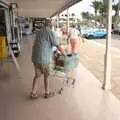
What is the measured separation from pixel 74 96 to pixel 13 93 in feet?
4.34

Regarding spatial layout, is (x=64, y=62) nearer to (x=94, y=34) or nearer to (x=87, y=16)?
(x=94, y=34)

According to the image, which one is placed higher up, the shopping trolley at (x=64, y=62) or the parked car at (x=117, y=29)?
the shopping trolley at (x=64, y=62)

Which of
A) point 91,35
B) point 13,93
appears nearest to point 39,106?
point 13,93

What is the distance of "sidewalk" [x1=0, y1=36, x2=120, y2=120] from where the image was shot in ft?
17.2

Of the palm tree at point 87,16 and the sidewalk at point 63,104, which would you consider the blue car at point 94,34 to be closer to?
the palm tree at point 87,16

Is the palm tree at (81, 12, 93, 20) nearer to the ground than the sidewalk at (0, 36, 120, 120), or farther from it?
farther from it

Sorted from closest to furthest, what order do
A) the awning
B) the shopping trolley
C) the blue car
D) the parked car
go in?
the shopping trolley, the awning, the parked car, the blue car

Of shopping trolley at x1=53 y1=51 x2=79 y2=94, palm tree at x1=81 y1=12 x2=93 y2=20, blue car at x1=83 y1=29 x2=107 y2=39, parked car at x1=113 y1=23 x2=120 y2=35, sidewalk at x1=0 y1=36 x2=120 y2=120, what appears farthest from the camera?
palm tree at x1=81 y1=12 x2=93 y2=20

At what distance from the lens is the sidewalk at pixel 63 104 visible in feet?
17.2

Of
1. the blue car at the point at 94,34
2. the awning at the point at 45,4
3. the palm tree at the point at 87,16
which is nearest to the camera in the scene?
the awning at the point at 45,4

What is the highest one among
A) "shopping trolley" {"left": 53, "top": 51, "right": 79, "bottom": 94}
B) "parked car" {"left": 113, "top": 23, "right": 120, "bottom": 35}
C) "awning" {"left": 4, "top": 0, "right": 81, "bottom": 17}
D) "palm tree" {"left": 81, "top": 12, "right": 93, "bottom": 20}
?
"awning" {"left": 4, "top": 0, "right": 81, "bottom": 17}

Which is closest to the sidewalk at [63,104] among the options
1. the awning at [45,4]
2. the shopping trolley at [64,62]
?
the shopping trolley at [64,62]

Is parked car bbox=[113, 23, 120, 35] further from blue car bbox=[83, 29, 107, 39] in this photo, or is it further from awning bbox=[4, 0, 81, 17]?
awning bbox=[4, 0, 81, 17]

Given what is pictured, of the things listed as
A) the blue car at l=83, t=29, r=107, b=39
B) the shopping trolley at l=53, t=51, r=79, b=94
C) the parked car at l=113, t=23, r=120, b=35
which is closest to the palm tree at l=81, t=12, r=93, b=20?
the blue car at l=83, t=29, r=107, b=39
